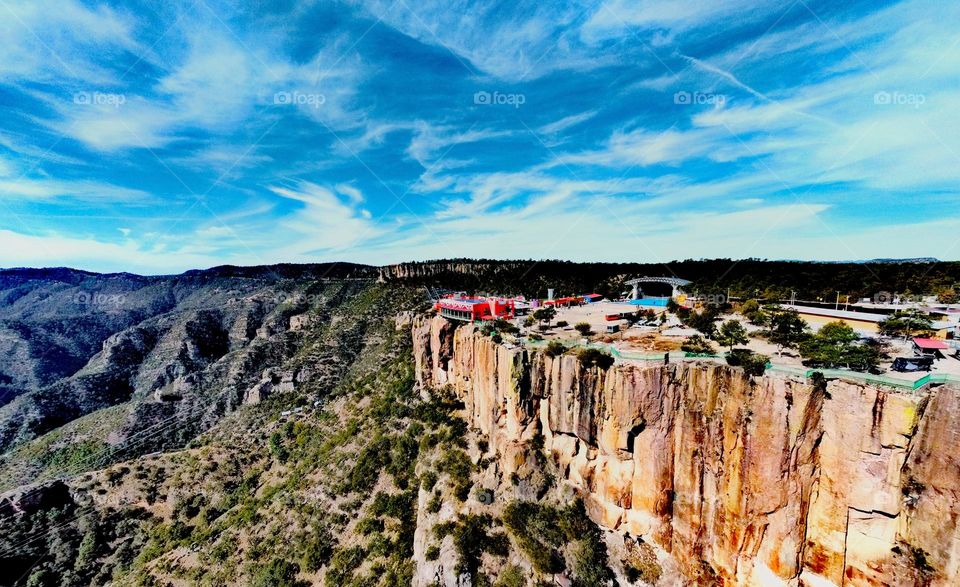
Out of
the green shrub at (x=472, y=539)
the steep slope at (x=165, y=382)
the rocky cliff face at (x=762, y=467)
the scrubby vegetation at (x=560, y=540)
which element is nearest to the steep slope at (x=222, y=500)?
the steep slope at (x=165, y=382)

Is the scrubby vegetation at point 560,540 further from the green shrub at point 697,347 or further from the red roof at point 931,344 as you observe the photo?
the red roof at point 931,344

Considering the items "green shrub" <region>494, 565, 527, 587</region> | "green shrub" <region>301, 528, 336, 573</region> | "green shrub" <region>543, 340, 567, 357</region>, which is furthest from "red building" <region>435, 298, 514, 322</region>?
"green shrub" <region>301, 528, 336, 573</region>

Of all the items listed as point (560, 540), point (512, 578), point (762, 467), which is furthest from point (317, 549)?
point (762, 467)

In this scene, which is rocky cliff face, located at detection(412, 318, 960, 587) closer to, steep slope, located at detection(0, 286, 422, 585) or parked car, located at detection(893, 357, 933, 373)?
parked car, located at detection(893, 357, 933, 373)

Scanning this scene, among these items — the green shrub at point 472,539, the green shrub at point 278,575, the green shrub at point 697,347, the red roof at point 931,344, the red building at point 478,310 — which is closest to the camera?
the red roof at point 931,344

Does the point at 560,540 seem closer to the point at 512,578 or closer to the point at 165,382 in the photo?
the point at 512,578
